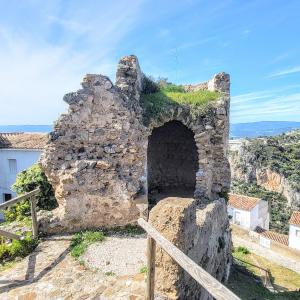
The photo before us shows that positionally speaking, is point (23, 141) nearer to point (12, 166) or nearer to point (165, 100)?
point (12, 166)

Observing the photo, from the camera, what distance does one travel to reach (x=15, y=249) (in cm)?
683

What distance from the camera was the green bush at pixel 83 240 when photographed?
6723 millimetres

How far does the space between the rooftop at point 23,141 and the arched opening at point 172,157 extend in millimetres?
13386

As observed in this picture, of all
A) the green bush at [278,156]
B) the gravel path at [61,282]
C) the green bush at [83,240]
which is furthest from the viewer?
the green bush at [278,156]

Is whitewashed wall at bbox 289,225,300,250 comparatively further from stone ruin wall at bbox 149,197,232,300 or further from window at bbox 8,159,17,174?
stone ruin wall at bbox 149,197,232,300

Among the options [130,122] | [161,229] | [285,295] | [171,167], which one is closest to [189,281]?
[161,229]

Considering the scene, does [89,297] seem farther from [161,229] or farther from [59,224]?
[59,224]

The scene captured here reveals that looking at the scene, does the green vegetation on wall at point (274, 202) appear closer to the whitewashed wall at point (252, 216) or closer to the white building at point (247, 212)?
the whitewashed wall at point (252, 216)

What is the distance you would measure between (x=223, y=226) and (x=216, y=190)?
5.11ft

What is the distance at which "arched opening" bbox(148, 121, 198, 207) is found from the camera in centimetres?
1350

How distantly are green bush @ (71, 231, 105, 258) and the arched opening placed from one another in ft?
19.5

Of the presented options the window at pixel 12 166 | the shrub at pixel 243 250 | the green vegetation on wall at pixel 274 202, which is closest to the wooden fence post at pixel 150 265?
the shrub at pixel 243 250

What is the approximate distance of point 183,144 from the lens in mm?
13617

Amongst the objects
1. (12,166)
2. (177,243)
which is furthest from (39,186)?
(12,166)
